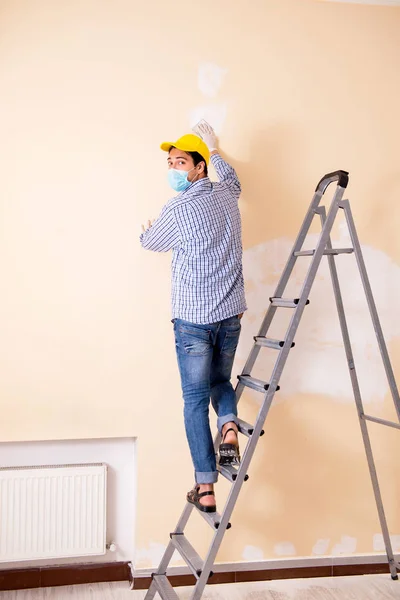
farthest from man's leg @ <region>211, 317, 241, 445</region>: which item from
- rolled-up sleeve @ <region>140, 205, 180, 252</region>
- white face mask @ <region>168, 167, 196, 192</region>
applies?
white face mask @ <region>168, 167, 196, 192</region>

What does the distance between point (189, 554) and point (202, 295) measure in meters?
1.07

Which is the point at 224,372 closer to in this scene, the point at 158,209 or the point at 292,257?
the point at 292,257

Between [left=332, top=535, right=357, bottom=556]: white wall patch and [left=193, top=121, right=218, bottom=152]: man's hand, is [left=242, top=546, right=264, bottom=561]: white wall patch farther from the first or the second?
[left=193, top=121, right=218, bottom=152]: man's hand

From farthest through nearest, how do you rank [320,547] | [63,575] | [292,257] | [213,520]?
[320,547] < [63,575] < [292,257] < [213,520]

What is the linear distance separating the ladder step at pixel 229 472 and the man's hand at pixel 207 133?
1473 millimetres

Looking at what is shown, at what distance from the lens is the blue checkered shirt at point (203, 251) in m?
2.70

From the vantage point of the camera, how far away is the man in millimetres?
2660

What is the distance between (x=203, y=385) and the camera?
2.66 meters

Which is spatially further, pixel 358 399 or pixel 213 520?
pixel 358 399

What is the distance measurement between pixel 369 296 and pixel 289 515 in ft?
3.94

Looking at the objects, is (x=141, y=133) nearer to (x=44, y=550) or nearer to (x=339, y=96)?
(x=339, y=96)

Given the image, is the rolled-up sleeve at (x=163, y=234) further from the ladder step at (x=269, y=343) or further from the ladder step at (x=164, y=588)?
the ladder step at (x=164, y=588)

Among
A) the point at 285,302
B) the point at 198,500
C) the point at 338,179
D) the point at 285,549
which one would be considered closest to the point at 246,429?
the point at 198,500

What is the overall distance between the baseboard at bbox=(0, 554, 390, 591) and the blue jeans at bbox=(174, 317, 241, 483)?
2.71 ft
